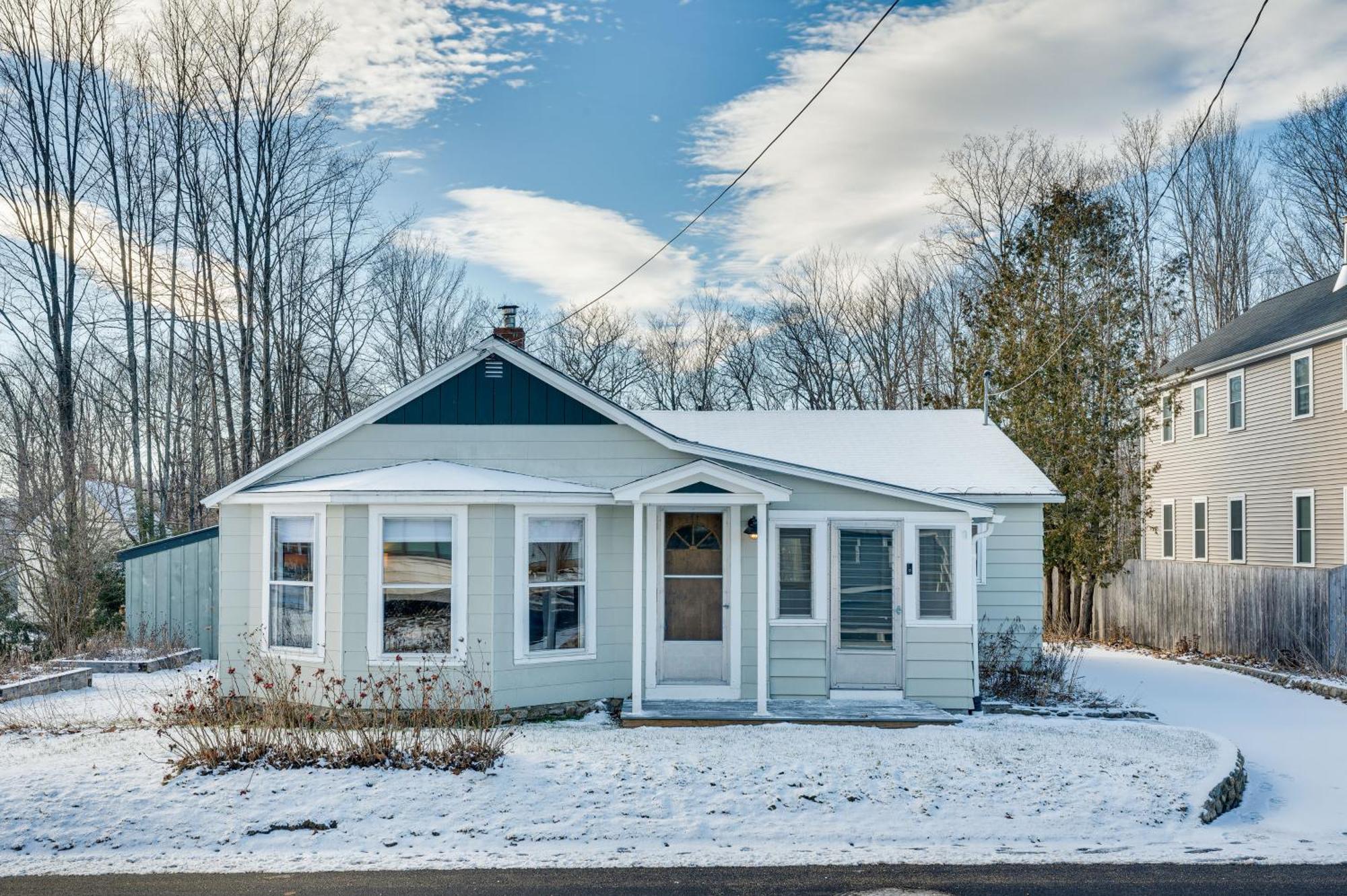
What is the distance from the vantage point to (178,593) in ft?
55.0

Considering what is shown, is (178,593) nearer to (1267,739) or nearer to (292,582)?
(292,582)

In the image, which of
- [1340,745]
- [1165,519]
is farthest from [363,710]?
[1165,519]

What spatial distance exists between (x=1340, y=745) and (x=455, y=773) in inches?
363

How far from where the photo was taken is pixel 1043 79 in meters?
16.7

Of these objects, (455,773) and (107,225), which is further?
(107,225)

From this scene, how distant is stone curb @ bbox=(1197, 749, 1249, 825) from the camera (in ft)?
26.7

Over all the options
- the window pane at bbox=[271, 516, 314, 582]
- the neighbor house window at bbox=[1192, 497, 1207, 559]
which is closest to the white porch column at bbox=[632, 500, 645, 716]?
the window pane at bbox=[271, 516, 314, 582]

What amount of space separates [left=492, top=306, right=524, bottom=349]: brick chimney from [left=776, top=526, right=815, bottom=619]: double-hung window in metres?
4.24

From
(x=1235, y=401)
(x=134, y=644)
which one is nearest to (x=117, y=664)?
(x=134, y=644)

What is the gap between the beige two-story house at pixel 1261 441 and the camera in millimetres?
19766

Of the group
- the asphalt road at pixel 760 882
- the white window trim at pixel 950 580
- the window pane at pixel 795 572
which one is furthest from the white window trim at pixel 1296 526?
the asphalt road at pixel 760 882

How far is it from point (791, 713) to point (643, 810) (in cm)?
354

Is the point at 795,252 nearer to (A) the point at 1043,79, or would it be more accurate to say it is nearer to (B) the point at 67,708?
(A) the point at 1043,79

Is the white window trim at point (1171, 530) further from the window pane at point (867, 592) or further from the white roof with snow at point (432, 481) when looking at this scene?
the white roof with snow at point (432, 481)
